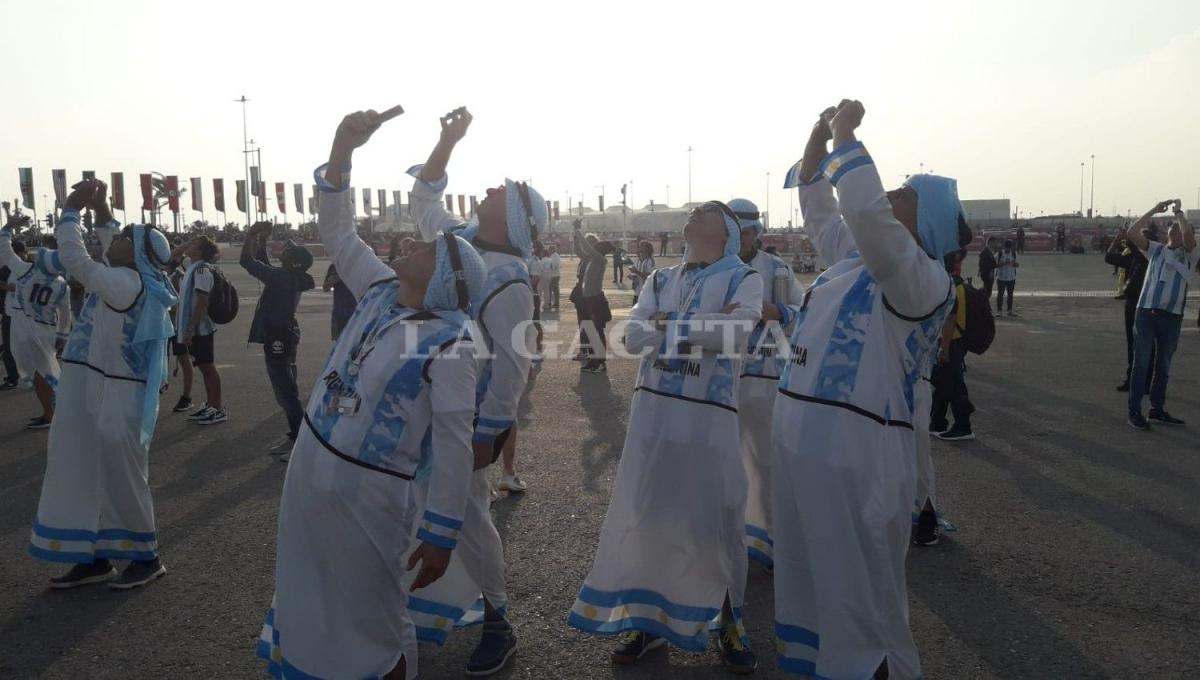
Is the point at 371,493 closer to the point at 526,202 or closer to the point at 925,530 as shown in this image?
the point at 526,202

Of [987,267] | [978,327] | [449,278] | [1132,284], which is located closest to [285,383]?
[449,278]

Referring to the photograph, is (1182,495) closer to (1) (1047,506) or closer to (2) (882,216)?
(1) (1047,506)

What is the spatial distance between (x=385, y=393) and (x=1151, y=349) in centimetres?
922

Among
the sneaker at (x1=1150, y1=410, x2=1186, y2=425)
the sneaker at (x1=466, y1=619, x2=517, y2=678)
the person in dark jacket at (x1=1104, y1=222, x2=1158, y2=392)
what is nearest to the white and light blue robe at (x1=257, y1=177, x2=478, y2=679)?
the sneaker at (x1=466, y1=619, x2=517, y2=678)

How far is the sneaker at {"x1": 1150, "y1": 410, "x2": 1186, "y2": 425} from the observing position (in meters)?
9.62

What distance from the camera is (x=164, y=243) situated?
5617 millimetres

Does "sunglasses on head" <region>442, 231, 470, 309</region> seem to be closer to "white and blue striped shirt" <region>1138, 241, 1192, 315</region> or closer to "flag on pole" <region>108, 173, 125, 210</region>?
"white and blue striped shirt" <region>1138, 241, 1192, 315</region>

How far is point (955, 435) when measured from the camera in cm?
A: 902

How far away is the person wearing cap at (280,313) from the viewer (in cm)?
874

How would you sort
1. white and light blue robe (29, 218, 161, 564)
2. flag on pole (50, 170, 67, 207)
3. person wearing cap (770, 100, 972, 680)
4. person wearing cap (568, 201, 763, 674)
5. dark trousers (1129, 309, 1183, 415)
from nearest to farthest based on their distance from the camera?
person wearing cap (770, 100, 972, 680) < person wearing cap (568, 201, 763, 674) < white and light blue robe (29, 218, 161, 564) < dark trousers (1129, 309, 1183, 415) < flag on pole (50, 170, 67, 207)

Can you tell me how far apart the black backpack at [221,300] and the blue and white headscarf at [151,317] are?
403 cm

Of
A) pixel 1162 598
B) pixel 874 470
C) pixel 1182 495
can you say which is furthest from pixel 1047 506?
pixel 874 470

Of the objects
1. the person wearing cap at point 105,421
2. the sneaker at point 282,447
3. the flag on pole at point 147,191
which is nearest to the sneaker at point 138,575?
the person wearing cap at point 105,421

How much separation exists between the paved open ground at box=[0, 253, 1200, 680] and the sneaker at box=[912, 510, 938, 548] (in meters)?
0.09
